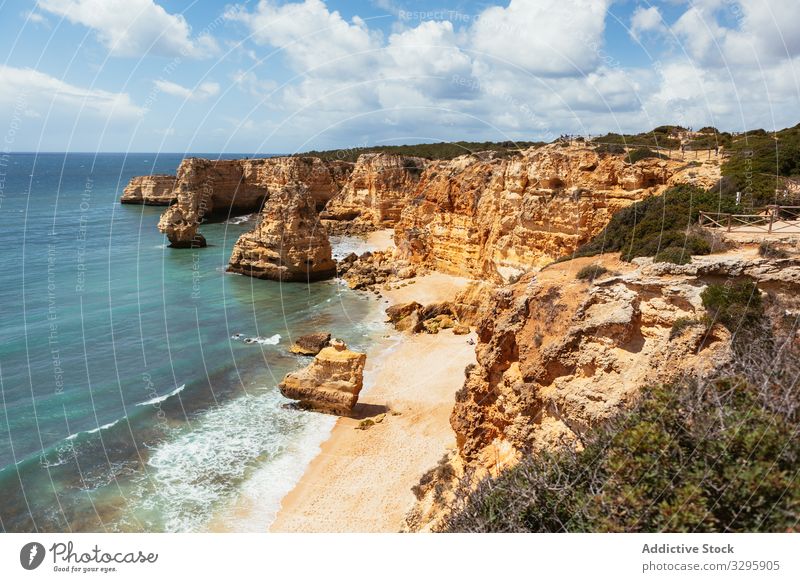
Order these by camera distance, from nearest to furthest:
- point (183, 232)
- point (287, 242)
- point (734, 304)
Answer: point (734, 304)
point (287, 242)
point (183, 232)

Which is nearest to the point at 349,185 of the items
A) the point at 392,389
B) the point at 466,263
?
→ the point at 466,263

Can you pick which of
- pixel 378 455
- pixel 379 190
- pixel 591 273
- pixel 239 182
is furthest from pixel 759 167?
pixel 239 182

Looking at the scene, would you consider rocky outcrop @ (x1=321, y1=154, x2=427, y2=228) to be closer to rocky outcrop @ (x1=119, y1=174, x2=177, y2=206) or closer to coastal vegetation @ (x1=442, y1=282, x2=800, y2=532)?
rocky outcrop @ (x1=119, y1=174, x2=177, y2=206)


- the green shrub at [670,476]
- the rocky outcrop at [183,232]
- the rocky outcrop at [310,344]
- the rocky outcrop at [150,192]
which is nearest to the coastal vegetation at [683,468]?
the green shrub at [670,476]

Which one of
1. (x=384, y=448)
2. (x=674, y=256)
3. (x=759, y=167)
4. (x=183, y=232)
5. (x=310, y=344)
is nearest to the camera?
(x=674, y=256)

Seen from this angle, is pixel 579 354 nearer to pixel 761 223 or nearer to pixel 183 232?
pixel 761 223

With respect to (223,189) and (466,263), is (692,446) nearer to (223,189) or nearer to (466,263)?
(466,263)

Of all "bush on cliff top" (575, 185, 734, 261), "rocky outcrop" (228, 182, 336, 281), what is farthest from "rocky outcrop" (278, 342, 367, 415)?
"rocky outcrop" (228, 182, 336, 281)
